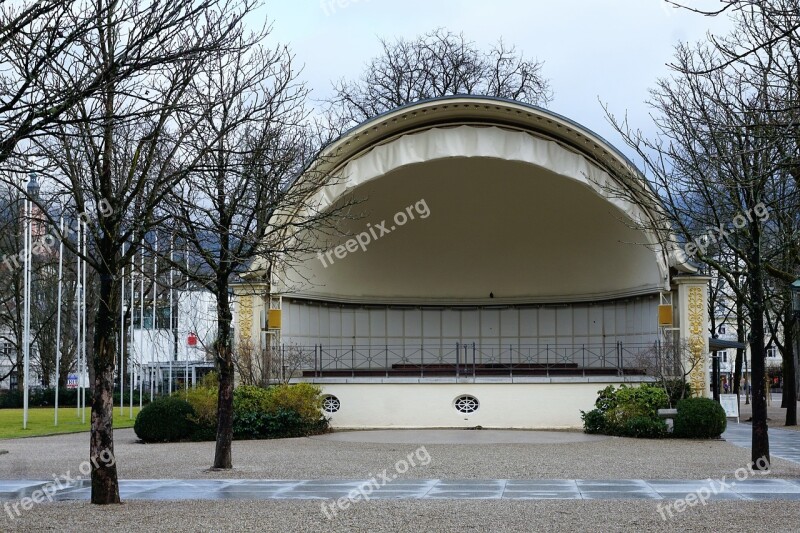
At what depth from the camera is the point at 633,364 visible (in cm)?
3056

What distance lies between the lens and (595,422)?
2658cm

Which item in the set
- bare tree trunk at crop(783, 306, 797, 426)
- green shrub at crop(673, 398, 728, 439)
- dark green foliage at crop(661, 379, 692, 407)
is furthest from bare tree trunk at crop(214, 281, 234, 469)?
bare tree trunk at crop(783, 306, 797, 426)

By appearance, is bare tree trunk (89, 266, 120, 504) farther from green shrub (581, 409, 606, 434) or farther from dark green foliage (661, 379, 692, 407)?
dark green foliage (661, 379, 692, 407)

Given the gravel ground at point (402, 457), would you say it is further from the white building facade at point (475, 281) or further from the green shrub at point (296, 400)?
the white building facade at point (475, 281)

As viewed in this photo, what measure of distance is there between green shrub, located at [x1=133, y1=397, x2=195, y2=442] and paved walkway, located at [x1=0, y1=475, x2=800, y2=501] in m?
8.10

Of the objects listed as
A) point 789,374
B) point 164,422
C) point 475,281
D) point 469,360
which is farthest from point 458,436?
point 789,374

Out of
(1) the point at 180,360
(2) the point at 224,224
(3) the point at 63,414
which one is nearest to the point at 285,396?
(2) the point at 224,224

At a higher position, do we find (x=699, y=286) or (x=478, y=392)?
(x=699, y=286)

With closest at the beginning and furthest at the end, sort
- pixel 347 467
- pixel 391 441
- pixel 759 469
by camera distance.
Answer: pixel 759 469
pixel 347 467
pixel 391 441

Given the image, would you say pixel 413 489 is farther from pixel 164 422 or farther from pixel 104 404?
pixel 164 422

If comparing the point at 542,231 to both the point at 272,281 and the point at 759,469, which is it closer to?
the point at 272,281

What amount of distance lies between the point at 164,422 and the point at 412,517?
13636 mm

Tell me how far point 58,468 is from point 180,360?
148 feet

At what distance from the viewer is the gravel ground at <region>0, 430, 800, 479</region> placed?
56.3ft
